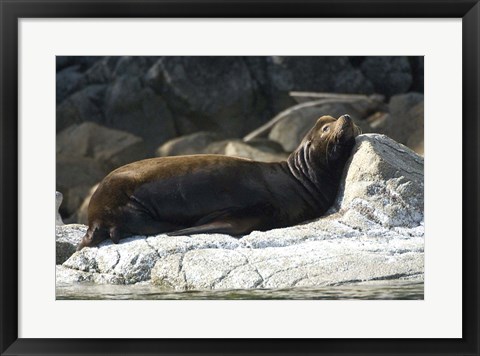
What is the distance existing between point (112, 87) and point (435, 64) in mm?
18736

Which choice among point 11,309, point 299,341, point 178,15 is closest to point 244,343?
point 299,341

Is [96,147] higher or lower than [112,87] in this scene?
lower

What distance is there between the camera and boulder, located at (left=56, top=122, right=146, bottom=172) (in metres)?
24.8

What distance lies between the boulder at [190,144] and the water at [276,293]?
15.4m

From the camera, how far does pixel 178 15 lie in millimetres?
8117

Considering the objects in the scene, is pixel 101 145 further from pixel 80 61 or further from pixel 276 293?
pixel 276 293

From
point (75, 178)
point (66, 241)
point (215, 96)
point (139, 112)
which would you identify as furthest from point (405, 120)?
point (66, 241)

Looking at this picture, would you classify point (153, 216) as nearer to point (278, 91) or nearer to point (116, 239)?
point (116, 239)

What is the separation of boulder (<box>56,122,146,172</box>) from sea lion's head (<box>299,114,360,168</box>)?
44.1ft

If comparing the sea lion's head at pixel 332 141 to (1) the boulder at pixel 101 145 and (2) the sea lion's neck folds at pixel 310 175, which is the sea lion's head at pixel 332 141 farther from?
(1) the boulder at pixel 101 145

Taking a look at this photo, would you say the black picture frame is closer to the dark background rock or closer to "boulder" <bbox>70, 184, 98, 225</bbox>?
"boulder" <bbox>70, 184, 98, 225</bbox>

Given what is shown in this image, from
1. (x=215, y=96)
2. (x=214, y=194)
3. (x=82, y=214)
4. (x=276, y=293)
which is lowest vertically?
(x=276, y=293)

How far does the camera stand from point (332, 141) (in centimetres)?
1147

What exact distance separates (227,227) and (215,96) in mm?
15384
